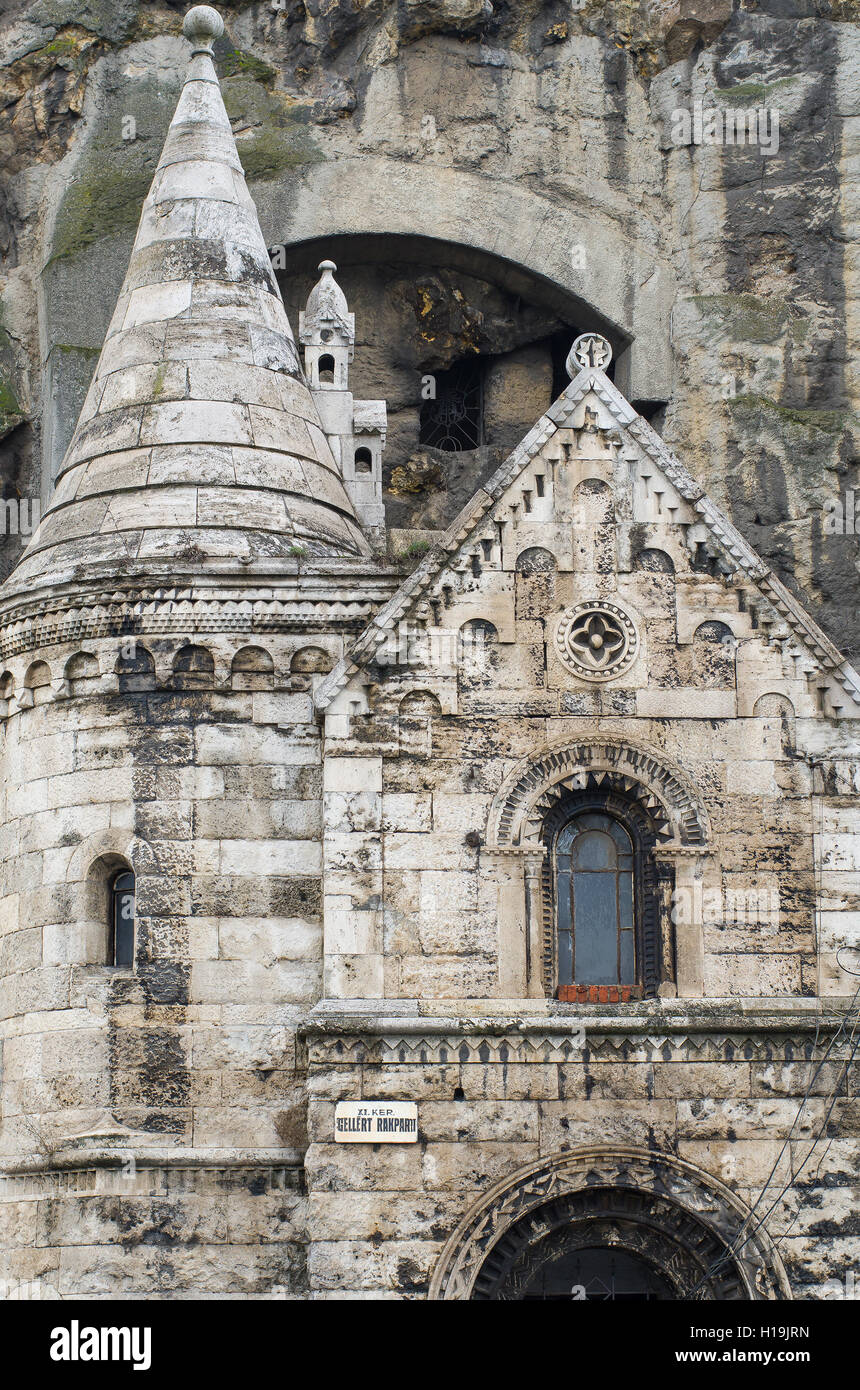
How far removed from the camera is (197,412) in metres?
23.2

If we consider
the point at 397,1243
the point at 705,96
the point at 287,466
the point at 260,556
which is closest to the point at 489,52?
the point at 705,96

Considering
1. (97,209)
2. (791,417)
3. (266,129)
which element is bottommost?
(791,417)

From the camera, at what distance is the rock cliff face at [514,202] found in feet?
93.6

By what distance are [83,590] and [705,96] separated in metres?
13.0

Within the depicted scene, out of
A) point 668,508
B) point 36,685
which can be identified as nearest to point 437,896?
point 668,508

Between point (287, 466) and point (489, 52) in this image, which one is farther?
point (489, 52)

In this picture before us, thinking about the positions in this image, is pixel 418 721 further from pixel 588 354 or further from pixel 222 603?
pixel 588 354

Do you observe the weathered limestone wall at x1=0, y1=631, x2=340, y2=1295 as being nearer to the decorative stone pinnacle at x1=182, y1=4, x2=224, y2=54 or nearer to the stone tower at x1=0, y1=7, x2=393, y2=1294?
the stone tower at x1=0, y1=7, x2=393, y2=1294

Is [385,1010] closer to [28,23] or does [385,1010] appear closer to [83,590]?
[83,590]

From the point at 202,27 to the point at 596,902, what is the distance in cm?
1169

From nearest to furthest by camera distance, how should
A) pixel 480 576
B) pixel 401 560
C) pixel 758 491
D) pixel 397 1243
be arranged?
1. pixel 397 1243
2. pixel 480 576
3. pixel 401 560
4. pixel 758 491

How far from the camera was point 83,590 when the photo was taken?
21.7 m

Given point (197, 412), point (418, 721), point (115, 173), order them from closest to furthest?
point (418, 721) → point (197, 412) → point (115, 173)

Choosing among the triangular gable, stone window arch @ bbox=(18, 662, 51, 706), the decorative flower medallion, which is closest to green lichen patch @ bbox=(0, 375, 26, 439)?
stone window arch @ bbox=(18, 662, 51, 706)
